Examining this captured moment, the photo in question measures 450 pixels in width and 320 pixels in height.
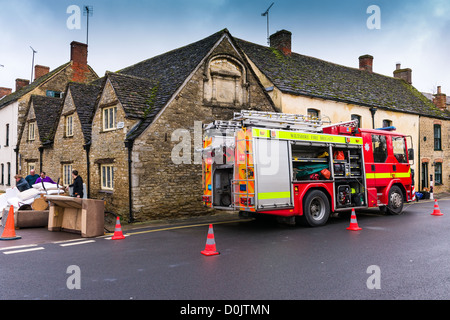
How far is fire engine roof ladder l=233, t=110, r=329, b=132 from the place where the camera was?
10047mm

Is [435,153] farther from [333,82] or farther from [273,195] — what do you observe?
[273,195]

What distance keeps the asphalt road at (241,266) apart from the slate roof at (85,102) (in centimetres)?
798

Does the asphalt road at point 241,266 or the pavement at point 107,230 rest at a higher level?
the asphalt road at point 241,266

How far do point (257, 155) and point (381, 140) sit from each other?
6.06m

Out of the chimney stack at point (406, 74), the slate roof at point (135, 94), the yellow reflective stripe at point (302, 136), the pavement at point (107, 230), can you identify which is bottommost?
the pavement at point (107, 230)

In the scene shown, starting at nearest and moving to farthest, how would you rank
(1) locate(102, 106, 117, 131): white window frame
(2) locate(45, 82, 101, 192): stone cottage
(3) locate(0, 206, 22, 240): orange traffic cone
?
1. (3) locate(0, 206, 22, 240): orange traffic cone
2. (1) locate(102, 106, 117, 131): white window frame
3. (2) locate(45, 82, 101, 192): stone cottage

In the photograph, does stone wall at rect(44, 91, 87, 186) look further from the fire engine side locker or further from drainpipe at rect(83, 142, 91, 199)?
the fire engine side locker

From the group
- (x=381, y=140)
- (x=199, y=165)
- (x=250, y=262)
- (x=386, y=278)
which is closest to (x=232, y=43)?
(x=199, y=165)

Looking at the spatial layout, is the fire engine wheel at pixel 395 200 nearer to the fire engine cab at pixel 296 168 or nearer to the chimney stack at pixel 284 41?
the fire engine cab at pixel 296 168

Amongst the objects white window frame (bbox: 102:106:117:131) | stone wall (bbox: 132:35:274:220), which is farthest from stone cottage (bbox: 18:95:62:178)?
stone wall (bbox: 132:35:274:220)

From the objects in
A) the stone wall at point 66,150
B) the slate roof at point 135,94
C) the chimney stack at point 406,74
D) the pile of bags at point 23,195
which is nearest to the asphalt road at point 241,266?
the pile of bags at point 23,195

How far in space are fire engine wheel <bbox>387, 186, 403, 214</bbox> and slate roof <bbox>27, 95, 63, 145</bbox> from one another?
1721 centimetres

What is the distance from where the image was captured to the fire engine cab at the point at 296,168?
9609mm

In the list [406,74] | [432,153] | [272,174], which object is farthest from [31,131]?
[406,74]
